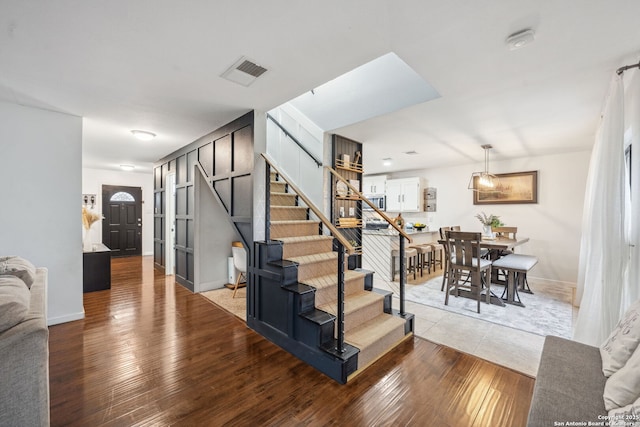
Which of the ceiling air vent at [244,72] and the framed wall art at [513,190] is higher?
the ceiling air vent at [244,72]

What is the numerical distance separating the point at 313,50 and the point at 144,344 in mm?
3188

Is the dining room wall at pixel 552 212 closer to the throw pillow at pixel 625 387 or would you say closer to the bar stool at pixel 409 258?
the bar stool at pixel 409 258

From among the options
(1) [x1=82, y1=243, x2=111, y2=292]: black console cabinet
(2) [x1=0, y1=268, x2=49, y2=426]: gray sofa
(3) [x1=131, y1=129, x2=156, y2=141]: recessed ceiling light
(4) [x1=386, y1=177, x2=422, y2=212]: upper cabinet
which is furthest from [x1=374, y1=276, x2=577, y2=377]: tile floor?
(1) [x1=82, y1=243, x2=111, y2=292]: black console cabinet

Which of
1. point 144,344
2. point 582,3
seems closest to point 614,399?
point 582,3

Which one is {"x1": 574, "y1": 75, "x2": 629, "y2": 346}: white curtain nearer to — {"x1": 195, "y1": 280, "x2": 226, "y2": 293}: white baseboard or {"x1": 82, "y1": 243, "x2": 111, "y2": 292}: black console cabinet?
{"x1": 195, "y1": 280, "x2": 226, "y2": 293}: white baseboard

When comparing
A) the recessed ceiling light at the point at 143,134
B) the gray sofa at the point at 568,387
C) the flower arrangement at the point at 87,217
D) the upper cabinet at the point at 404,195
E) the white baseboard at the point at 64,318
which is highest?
the recessed ceiling light at the point at 143,134

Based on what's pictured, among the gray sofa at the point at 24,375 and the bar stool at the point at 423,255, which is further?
the bar stool at the point at 423,255

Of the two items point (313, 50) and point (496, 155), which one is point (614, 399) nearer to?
point (313, 50)

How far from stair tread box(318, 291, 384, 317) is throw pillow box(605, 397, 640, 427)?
1.75 meters

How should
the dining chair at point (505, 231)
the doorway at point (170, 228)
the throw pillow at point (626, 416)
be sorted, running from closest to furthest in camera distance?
the throw pillow at point (626, 416)
the dining chair at point (505, 231)
the doorway at point (170, 228)

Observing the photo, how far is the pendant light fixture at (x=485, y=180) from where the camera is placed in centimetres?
500

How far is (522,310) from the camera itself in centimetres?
372

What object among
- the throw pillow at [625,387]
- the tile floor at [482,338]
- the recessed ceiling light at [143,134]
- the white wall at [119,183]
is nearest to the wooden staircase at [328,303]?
the tile floor at [482,338]

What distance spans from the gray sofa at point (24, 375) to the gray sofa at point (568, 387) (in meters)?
2.15
